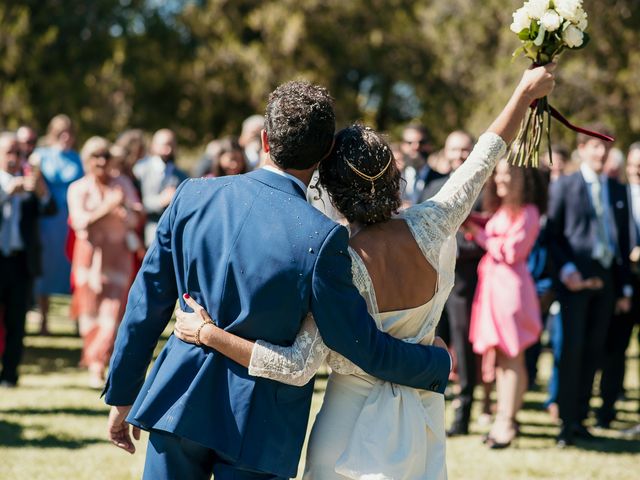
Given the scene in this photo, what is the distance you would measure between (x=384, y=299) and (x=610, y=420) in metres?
5.77

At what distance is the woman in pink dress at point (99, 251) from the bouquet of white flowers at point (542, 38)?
584cm

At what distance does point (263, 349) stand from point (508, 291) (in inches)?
189

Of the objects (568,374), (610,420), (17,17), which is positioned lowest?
(610,420)

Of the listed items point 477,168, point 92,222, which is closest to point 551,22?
point 477,168

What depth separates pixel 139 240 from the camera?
10586 mm

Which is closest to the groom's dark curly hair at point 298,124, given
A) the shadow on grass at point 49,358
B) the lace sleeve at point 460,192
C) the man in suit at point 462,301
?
the lace sleeve at point 460,192

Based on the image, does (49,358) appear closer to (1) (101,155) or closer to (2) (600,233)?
(1) (101,155)

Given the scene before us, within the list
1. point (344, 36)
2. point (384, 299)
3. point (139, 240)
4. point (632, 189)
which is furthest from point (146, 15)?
point (384, 299)

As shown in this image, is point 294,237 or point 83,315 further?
point 83,315

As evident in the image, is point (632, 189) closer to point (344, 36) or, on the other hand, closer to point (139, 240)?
point (139, 240)

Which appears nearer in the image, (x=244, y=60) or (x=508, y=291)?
(x=508, y=291)

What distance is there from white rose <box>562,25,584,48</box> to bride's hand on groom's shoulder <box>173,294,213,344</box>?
1842 millimetres

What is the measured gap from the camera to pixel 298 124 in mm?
3443

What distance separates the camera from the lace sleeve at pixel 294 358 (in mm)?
3381
